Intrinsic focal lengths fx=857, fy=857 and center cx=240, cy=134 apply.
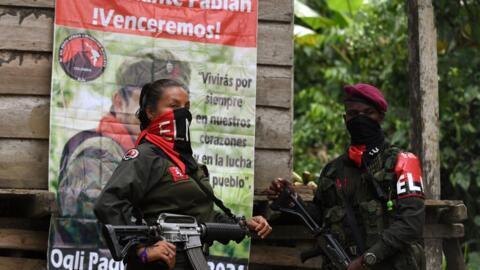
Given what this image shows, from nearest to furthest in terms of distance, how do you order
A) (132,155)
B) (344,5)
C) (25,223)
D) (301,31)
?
1. (132,155)
2. (25,223)
3. (344,5)
4. (301,31)

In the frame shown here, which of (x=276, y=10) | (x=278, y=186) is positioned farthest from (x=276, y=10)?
(x=278, y=186)

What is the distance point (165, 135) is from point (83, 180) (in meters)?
1.72

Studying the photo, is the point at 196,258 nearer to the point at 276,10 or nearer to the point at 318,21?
the point at 276,10

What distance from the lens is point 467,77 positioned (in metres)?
10.5

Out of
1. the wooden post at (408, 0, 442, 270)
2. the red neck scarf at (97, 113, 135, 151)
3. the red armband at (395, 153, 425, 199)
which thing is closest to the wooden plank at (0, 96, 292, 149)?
the red neck scarf at (97, 113, 135, 151)

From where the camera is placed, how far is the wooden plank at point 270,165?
6.76m

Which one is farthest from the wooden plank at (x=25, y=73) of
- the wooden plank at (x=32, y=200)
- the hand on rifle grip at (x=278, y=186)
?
the hand on rifle grip at (x=278, y=186)

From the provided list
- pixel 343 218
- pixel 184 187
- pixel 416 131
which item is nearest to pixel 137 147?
pixel 184 187

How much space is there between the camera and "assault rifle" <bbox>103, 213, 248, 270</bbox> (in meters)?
4.11

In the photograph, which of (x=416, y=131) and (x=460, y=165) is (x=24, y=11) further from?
(x=460, y=165)

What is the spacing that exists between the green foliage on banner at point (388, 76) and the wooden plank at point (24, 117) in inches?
157

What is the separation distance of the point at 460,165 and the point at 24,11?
257 inches

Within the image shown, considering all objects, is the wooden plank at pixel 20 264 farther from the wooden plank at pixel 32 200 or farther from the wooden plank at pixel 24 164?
the wooden plank at pixel 24 164

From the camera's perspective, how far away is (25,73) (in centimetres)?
624
